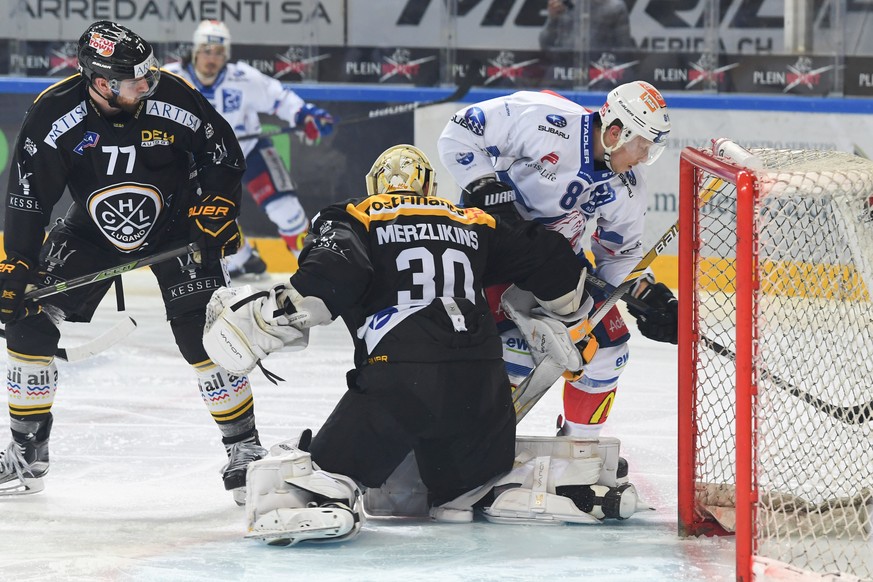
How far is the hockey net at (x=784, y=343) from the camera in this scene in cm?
231

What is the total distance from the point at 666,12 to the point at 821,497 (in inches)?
186

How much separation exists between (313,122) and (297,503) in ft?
13.3

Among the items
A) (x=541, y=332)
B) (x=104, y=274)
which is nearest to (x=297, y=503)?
(x=541, y=332)

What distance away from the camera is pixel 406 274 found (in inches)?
109

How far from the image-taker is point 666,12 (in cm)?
706

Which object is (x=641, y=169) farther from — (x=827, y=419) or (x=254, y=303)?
(x=254, y=303)

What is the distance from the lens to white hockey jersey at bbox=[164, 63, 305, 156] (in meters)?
6.49

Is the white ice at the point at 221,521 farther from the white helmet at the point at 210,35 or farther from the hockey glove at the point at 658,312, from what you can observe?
the white helmet at the point at 210,35

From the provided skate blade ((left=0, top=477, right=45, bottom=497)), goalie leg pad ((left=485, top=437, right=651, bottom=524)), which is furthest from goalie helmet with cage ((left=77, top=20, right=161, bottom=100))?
goalie leg pad ((left=485, top=437, right=651, bottom=524))

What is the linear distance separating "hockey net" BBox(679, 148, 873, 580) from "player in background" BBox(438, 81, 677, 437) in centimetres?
27

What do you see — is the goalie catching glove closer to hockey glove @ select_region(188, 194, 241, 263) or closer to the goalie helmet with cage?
hockey glove @ select_region(188, 194, 241, 263)

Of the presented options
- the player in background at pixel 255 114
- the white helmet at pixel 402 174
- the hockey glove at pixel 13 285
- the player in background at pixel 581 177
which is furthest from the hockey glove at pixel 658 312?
the player in background at pixel 255 114

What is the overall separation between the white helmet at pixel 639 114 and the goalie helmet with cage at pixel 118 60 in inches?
41.8

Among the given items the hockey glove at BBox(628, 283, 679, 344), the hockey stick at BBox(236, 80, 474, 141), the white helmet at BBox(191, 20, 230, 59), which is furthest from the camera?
the hockey stick at BBox(236, 80, 474, 141)
